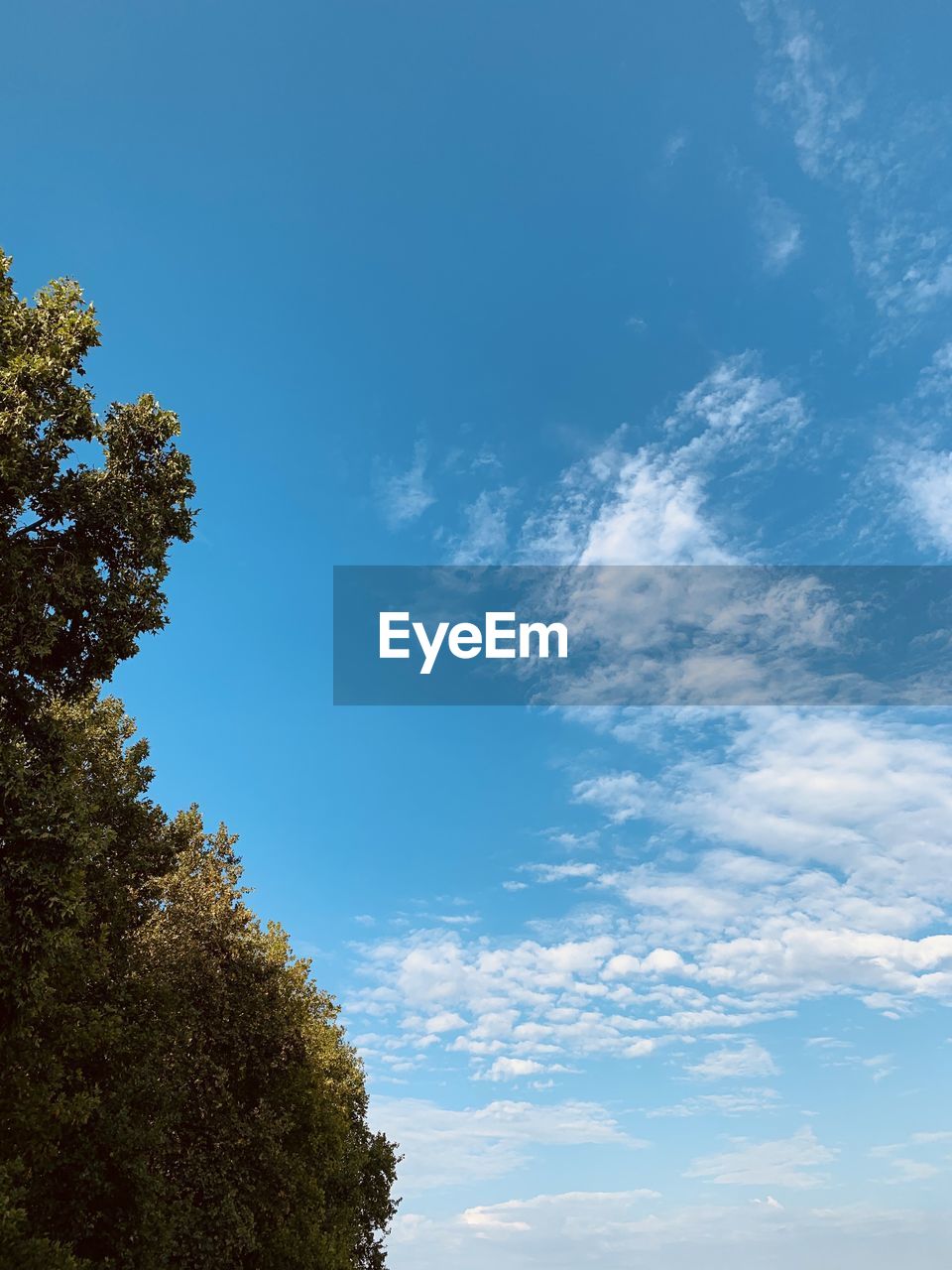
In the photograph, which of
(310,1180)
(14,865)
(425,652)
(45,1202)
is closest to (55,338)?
(14,865)

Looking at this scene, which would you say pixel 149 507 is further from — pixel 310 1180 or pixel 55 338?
pixel 310 1180

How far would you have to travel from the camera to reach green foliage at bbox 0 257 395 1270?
17.8 meters

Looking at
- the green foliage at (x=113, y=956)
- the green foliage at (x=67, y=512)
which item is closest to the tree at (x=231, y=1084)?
the green foliage at (x=113, y=956)

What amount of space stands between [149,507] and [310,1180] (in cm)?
2819

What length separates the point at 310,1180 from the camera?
116 ft

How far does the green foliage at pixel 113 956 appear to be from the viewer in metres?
17.8

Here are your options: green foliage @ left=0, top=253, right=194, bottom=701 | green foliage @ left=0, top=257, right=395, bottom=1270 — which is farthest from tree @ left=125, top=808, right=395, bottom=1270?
green foliage @ left=0, top=253, right=194, bottom=701

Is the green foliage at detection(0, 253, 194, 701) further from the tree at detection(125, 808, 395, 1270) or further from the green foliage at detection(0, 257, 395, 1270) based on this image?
the tree at detection(125, 808, 395, 1270)

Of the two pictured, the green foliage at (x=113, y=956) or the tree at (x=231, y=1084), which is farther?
the tree at (x=231, y=1084)

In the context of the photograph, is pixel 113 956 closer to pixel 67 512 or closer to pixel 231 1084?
pixel 231 1084

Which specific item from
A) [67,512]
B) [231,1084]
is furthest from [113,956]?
[67,512]

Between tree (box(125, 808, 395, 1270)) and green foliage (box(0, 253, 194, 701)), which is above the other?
green foliage (box(0, 253, 194, 701))

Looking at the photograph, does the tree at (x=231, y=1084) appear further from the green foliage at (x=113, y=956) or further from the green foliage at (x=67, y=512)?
the green foliage at (x=67, y=512)

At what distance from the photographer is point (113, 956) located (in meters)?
29.0
